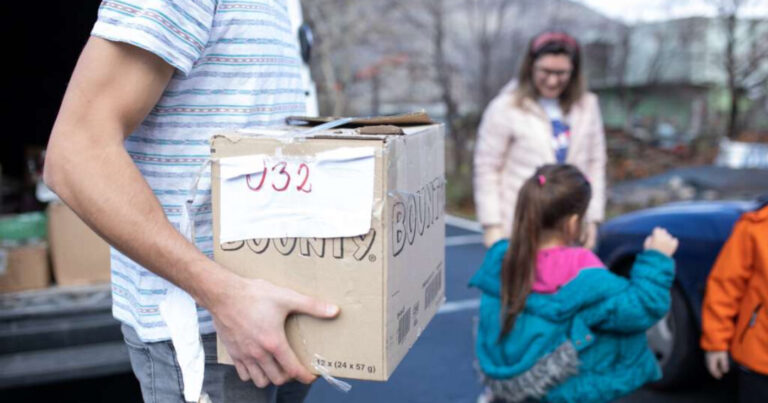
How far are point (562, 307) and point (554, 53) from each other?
160cm

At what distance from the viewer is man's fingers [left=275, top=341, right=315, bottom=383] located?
4.19 ft

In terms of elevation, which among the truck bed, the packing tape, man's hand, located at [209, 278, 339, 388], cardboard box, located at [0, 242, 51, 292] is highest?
man's hand, located at [209, 278, 339, 388]

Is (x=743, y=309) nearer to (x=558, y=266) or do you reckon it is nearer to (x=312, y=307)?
(x=558, y=266)

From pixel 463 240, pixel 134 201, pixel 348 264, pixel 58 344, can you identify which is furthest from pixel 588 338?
pixel 463 240

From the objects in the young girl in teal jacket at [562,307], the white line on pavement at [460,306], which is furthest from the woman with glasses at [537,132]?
the white line on pavement at [460,306]

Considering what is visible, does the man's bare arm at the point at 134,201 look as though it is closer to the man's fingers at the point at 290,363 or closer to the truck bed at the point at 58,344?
the man's fingers at the point at 290,363

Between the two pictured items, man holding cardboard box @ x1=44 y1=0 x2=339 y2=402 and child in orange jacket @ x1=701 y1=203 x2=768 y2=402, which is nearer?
man holding cardboard box @ x1=44 y1=0 x2=339 y2=402

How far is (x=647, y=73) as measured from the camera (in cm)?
1555

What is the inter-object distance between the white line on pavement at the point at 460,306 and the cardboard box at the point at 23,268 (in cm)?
316

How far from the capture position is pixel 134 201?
123 centimetres

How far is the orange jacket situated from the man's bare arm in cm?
200

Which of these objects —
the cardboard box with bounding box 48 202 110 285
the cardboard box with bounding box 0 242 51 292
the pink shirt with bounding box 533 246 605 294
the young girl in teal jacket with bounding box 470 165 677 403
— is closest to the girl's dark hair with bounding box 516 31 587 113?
the young girl in teal jacket with bounding box 470 165 677 403

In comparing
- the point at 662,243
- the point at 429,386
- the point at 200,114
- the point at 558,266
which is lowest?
the point at 429,386

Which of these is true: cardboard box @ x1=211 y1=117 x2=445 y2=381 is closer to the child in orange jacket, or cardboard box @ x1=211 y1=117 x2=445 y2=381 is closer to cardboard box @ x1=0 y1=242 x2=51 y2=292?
the child in orange jacket
